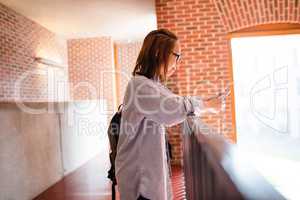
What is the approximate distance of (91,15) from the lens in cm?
618

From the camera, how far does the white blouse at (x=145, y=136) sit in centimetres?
118

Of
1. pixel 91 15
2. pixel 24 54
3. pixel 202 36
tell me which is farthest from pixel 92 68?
pixel 202 36

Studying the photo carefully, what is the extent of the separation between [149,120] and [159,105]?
3.8 inches

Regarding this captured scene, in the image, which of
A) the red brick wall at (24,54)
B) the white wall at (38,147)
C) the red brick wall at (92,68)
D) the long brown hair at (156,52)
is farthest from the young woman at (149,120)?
the red brick wall at (92,68)

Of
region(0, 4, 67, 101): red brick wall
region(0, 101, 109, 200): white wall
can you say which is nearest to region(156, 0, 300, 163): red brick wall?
region(0, 101, 109, 200): white wall

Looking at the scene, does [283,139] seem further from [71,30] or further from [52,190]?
[71,30]

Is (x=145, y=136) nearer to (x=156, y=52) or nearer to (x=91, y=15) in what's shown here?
(x=156, y=52)

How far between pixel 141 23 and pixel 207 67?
316 centimetres

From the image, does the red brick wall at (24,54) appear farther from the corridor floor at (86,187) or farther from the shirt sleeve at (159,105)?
the shirt sleeve at (159,105)

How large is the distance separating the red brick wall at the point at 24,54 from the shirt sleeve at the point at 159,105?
186 inches

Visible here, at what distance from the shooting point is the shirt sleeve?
46.0 inches

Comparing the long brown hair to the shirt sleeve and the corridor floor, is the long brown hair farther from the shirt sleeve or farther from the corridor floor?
the corridor floor

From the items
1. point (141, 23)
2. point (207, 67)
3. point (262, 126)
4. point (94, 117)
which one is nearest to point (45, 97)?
point (94, 117)

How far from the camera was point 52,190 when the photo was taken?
144 inches
